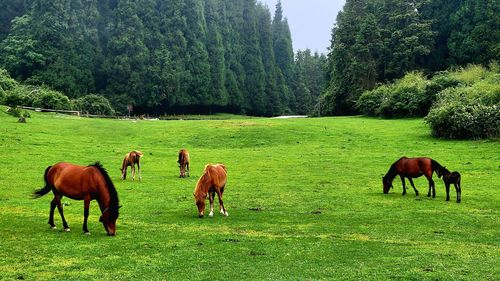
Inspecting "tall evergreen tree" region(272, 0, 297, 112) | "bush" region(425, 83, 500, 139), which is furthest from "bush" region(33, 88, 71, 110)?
"tall evergreen tree" region(272, 0, 297, 112)

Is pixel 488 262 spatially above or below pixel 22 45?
Answer: below

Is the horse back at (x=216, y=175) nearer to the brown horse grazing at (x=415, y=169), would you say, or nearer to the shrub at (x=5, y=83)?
the brown horse grazing at (x=415, y=169)

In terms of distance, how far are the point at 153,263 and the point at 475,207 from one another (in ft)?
38.8

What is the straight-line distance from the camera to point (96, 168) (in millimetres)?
12195

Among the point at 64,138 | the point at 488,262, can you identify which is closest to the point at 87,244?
the point at 488,262

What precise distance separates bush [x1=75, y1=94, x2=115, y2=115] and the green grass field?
35.7 metres

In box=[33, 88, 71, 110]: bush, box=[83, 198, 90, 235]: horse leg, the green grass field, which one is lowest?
the green grass field

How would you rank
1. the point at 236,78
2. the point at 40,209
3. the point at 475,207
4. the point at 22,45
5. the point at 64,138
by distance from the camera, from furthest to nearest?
the point at 236,78 < the point at 22,45 < the point at 64,138 < the point at 475,207 < the point at 40,209

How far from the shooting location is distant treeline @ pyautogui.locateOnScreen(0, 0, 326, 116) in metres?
80.6

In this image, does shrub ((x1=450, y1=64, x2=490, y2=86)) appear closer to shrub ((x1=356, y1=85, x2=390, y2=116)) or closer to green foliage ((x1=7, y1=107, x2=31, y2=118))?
shrub ((x1=356, y1=85, x2=390, y2=116))

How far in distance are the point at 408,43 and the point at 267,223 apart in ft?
205

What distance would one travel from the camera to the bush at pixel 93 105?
224 feet

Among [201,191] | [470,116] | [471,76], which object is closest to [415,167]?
[201,191]

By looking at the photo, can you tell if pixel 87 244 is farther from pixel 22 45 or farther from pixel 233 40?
pixel 233 40
